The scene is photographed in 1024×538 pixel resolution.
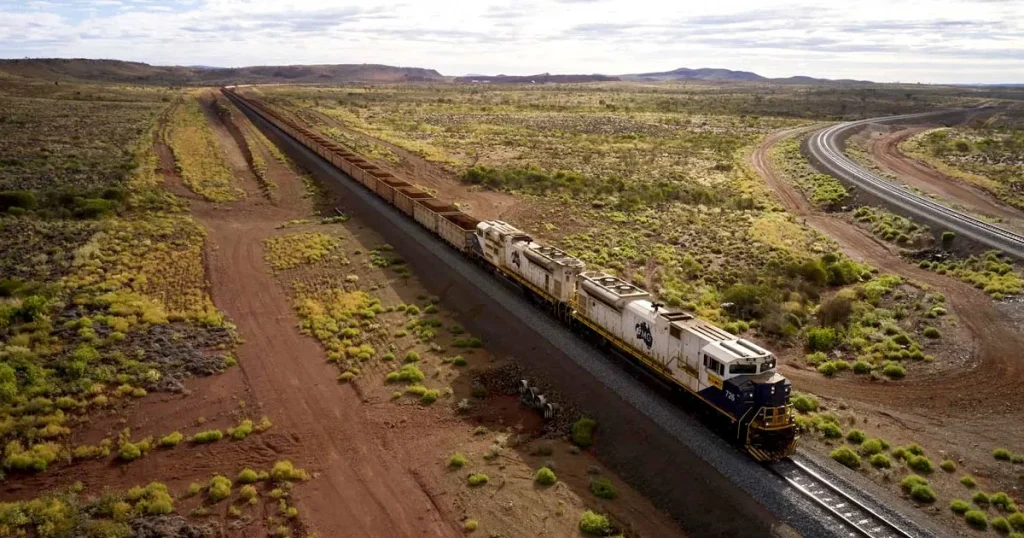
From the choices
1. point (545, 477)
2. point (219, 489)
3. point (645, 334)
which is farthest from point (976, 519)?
point (219, 489)

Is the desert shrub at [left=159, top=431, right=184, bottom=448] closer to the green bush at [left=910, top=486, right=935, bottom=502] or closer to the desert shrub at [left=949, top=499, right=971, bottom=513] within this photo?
the green bush at [left=910, top=486, right=935, bottom=502]

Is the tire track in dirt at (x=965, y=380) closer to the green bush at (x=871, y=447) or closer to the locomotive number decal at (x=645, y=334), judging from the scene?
the green bush at (x=871, y=447)

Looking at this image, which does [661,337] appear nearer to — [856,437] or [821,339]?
[856,437]

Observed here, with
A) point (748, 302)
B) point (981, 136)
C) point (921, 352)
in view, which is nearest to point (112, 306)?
point (748, 302)

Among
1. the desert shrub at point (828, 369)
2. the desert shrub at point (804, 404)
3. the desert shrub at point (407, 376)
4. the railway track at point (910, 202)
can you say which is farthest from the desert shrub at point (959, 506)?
the railway track at point (910, 202)

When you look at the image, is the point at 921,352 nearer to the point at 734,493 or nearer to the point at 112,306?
the point at 734,493

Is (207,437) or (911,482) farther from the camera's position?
Result: (207,437)
